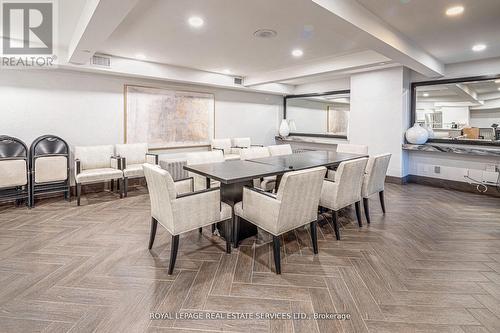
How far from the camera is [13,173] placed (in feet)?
12.6

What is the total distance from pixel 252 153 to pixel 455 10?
110 inches

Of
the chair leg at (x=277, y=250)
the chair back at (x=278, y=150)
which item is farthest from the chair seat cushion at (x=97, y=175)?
the chair leg at (x=277, y=250)

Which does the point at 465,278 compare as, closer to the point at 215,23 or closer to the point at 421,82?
the point at 215,23

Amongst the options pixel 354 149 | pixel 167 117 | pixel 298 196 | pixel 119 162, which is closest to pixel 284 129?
pixel 354 149

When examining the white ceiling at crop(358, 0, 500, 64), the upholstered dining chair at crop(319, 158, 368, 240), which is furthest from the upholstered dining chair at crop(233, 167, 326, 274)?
the white ceiling at crop(358, 0, 500, 64)

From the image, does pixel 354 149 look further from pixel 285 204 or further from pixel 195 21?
pixel 195 21

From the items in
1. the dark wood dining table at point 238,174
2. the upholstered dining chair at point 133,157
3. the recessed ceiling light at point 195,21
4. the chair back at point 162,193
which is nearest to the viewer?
the chair back at point 162,193

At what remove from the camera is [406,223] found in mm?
3408

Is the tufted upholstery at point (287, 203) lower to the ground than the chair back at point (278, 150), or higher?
lower

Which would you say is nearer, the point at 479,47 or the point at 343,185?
the point at 343,185

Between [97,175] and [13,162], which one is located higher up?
[13,162]

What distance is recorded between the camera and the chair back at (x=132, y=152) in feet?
16.3

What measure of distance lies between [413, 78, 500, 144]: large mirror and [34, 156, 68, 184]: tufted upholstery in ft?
21.1

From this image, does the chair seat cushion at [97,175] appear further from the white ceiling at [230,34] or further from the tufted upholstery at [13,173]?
the white ceiling at [230,34]
